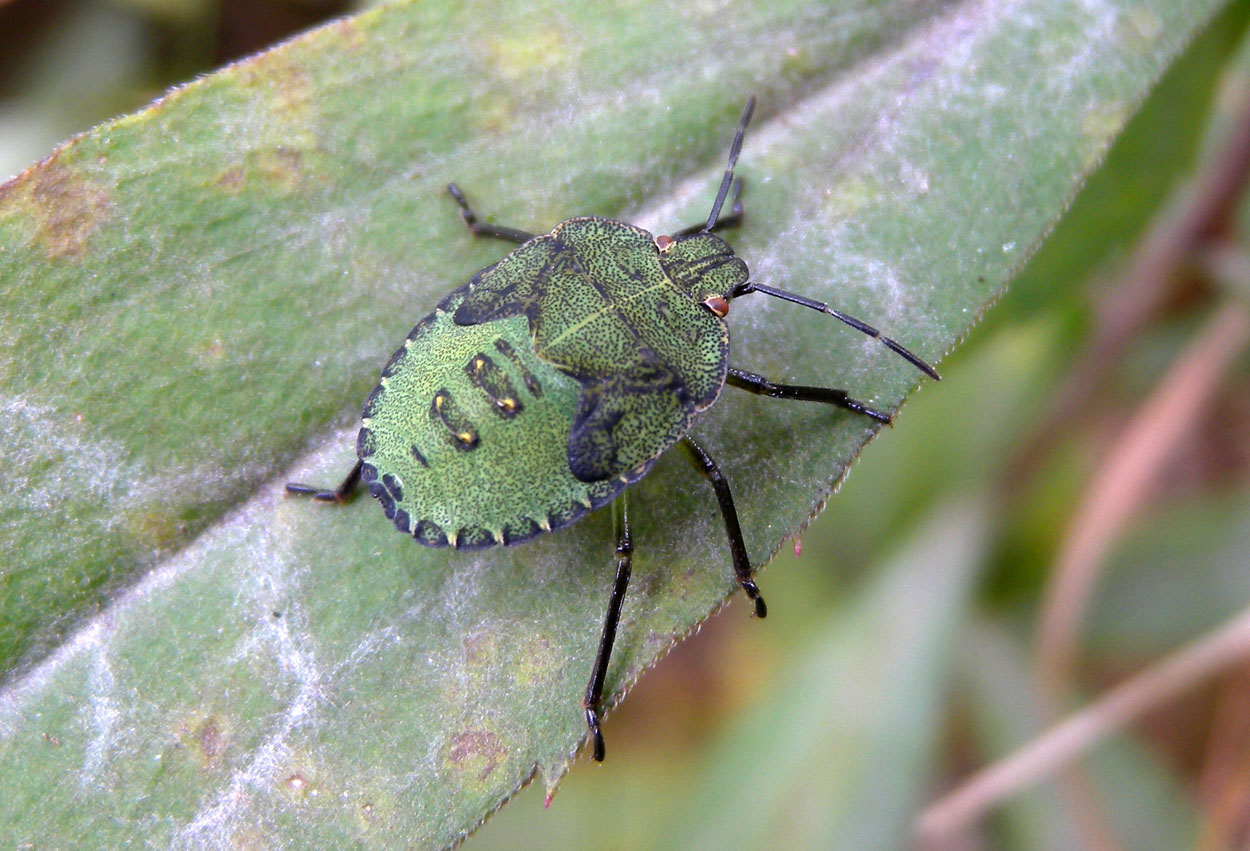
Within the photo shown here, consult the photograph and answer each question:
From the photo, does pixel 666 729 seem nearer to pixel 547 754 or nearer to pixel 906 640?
pixel 906 640

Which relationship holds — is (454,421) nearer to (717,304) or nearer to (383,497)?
(383,497)

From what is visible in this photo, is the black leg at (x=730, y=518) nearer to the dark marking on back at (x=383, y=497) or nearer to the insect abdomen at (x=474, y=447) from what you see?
the insect abdomen at (x=474, y=447)

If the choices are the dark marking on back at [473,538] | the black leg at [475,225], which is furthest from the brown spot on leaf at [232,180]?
the dark marking on back at [473,538]

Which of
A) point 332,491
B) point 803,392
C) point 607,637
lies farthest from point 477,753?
point 803,392

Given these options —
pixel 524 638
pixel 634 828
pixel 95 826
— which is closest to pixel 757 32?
pixel 524 638

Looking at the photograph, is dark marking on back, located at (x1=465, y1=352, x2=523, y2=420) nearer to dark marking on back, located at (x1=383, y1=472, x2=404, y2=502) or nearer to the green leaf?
dark marking on back, located at (x1=383, y1=472, x2=404, y2=502)

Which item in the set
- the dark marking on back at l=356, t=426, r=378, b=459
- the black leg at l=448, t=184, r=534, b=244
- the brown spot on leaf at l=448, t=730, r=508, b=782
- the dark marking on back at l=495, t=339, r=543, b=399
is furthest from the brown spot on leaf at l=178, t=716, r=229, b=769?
the black leg at l=448, t=184, r=534, b=244
